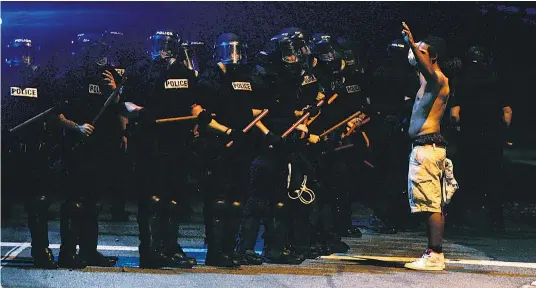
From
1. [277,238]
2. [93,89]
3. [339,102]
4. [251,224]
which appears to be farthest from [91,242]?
[339,102]

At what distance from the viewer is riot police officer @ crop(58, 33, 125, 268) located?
7.48 meters

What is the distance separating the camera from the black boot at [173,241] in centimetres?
761

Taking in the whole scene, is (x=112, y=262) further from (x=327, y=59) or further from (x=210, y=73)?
(x=327, y=59)

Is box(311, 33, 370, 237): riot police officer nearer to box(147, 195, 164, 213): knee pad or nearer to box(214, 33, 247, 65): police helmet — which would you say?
box(214, 33, 247, 65): police helmet

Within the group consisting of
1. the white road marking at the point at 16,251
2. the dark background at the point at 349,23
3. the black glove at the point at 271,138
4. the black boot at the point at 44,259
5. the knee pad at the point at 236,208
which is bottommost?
the white road marking at the point at 16,251

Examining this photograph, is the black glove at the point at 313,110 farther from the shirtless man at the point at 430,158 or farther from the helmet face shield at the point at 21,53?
the helmet face shield at the point at 21,53

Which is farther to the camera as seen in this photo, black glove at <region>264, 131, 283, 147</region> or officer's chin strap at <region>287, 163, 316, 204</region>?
officer's chin strap at <region>287, 163, 316, 204</region>

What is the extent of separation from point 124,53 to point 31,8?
72.3 inches

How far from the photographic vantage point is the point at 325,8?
1227cm

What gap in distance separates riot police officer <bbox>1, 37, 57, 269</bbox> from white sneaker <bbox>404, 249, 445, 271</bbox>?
3055mm

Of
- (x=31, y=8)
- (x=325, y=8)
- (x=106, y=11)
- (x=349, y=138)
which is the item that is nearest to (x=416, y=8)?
(x=325, y=8)

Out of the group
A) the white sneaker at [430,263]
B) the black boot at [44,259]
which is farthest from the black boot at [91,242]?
the white sneaker at [430,263]

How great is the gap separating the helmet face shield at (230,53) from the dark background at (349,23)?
10.4 ft

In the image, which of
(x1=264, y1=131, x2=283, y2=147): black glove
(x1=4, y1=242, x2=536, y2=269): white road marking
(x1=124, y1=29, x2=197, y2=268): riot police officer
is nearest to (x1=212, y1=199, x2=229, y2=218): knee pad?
(x1=124, y1=29, x2=197, y2=268): riot police officer
